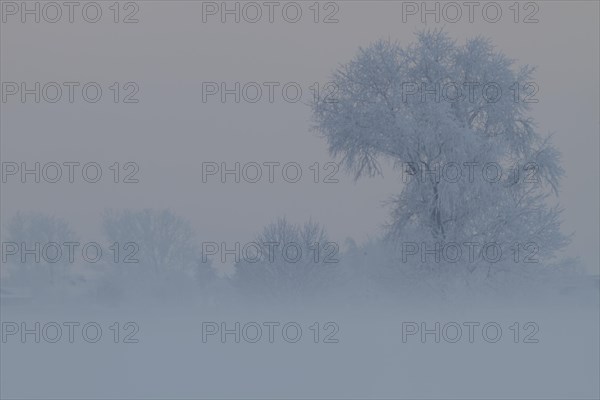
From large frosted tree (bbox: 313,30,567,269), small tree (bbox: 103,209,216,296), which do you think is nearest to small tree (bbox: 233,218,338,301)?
small tree (bbox: 103,209,216,296)

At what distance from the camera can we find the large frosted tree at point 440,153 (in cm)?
1622

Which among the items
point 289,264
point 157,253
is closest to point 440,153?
point 289,264

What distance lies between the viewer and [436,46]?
54.3 feet

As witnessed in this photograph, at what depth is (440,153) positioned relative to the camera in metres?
16.0

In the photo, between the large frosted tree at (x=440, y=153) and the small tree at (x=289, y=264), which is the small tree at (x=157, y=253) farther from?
the large frosted tree at (x=440, y=153)

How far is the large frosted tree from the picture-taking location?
16.2 meters

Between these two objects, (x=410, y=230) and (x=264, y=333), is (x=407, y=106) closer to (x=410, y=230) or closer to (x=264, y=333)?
(x=410, y=230)

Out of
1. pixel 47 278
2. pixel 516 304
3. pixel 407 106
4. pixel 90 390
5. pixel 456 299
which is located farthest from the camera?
pixel 407 106

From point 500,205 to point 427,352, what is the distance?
7553 mm

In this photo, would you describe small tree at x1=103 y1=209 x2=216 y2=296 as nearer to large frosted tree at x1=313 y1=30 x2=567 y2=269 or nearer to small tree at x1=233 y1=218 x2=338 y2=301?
small tree at x1=233 y1=218 x2=338 y2=301

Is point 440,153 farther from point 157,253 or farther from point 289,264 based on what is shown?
point 157,253

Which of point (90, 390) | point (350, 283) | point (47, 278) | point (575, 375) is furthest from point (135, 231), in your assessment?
point (575, 375)

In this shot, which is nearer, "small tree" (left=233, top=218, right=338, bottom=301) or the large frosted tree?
"small tree" (left=233, top=218, right=338, bottom=301)

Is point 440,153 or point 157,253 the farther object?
point 440,153
